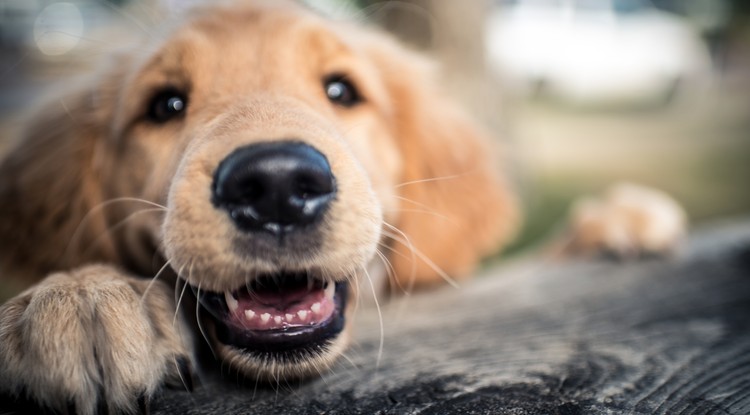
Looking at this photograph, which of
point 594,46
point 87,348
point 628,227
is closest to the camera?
point 87,348

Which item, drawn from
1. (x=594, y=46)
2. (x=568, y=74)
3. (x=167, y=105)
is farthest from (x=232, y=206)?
(x=594, y=46)

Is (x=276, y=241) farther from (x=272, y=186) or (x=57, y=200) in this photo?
(x=57, y=200)

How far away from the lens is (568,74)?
600 inches

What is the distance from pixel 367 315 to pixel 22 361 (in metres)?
1.34

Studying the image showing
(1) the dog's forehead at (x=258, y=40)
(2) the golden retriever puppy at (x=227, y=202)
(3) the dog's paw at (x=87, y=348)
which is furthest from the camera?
(1) the dog's forehead at (x=258, y=40)

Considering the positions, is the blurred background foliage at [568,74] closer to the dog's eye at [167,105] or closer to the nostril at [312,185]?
the dog's eye at [167,105]

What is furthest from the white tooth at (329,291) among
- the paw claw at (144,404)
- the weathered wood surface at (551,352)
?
the paw claw at (144,404)

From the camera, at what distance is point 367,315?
7.97 feet

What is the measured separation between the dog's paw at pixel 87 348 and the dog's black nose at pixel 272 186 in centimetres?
30

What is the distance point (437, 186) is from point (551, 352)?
1201 mm

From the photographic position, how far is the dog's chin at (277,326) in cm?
151

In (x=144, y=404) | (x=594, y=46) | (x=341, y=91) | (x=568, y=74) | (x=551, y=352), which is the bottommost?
(x=551, y=352)

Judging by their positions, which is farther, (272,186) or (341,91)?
(341,91)

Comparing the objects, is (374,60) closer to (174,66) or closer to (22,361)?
(174,66)
